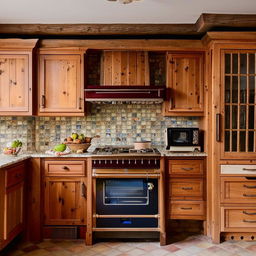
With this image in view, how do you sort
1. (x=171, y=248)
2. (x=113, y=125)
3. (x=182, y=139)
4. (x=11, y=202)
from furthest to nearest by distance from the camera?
(x=113, y=125) → (x=182, y=139) → (x=171, y=248) → (x=11, y=202)

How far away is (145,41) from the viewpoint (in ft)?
11.1

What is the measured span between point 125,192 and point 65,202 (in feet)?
2.10

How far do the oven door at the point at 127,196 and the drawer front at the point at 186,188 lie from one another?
233mm

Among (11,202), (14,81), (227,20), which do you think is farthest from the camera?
(14,81)

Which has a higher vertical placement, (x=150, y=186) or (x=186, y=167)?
(x=186, y=167)

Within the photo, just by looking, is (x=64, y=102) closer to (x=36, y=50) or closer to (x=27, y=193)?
(x=36, y=50)

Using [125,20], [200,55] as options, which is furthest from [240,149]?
[125,20]

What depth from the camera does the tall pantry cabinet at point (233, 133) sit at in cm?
302

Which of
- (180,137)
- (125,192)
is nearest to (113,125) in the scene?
(180,137)

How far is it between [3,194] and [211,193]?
2012 mm

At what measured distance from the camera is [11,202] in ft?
9.03

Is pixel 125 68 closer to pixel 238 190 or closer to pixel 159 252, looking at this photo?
pixel 238 190

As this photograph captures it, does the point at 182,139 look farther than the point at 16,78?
Yes

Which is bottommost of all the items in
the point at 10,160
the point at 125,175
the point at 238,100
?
the point at 125,175
